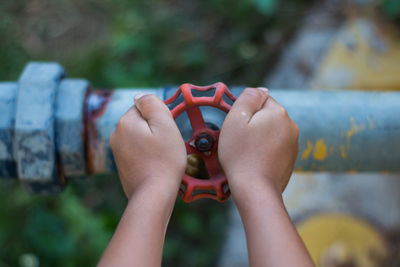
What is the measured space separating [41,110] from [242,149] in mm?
386

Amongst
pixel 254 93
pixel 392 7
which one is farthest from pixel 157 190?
pixel 392 7

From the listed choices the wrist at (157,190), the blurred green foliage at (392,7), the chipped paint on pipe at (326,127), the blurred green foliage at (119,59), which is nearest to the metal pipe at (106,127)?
the chipped paint on pipe at (326,127)

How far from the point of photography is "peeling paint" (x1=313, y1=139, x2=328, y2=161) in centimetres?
80

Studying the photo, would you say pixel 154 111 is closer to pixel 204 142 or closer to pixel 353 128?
pixel 204 142

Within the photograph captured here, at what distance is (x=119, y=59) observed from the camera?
1922 millimetres

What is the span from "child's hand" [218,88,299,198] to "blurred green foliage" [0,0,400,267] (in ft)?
2.88

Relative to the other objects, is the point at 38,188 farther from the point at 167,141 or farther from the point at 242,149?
the point at 242,149

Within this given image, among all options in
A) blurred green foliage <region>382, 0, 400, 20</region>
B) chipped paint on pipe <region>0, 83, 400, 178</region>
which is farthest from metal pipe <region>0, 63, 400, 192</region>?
blurred green foliage <region>382, 0, 400, 20</region>

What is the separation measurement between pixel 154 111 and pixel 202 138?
0.32 ft

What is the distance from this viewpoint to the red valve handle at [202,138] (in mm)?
729

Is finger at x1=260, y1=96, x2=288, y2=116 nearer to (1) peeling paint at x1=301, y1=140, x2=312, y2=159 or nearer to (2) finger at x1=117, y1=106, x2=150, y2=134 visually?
(1) peeling paint at x1=301, y1=140, x2=312, y2=159

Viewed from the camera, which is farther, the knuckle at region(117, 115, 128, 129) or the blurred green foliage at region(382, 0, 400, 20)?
the blurred green foliage at region(382, 0, 400, 20)

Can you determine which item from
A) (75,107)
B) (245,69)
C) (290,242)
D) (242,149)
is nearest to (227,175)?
(242,149)

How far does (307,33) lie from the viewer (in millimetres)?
1857
